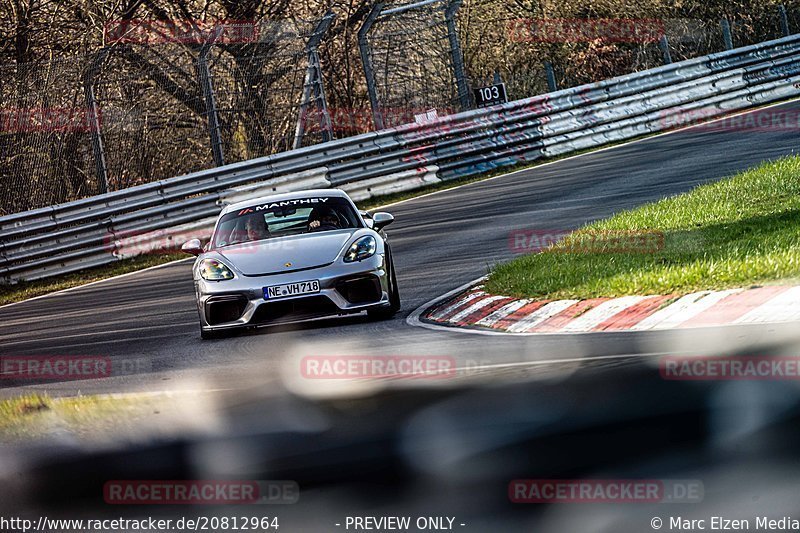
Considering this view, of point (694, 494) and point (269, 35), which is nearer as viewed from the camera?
point (694, 494)

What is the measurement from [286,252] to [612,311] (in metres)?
2.87

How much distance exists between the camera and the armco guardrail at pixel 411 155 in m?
17.7

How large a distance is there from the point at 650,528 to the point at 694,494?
26cm

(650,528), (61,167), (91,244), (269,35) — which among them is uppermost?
(269,35)

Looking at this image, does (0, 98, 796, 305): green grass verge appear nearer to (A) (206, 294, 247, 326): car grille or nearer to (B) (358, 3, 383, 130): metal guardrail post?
(B) (358, 3, 383, 130): metal guardrail post

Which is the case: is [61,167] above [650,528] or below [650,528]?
above

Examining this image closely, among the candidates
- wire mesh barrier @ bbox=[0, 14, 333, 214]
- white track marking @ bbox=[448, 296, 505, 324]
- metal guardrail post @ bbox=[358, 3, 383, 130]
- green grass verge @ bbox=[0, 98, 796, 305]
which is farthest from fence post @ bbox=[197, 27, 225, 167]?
white track marking @ bbox=[448, 296, 505, 324]

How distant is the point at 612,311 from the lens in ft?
26.9

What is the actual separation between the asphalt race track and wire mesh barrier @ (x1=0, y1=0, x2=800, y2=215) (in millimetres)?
2874

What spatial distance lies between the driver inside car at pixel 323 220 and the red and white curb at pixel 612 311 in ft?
3.95

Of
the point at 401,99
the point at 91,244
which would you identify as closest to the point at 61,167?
the point at 91,244

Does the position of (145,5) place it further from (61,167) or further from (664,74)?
(664,74)

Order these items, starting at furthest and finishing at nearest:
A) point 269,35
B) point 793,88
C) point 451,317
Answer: point 793,88 → point 269,35 → point 451,317

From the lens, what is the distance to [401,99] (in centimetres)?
2147
